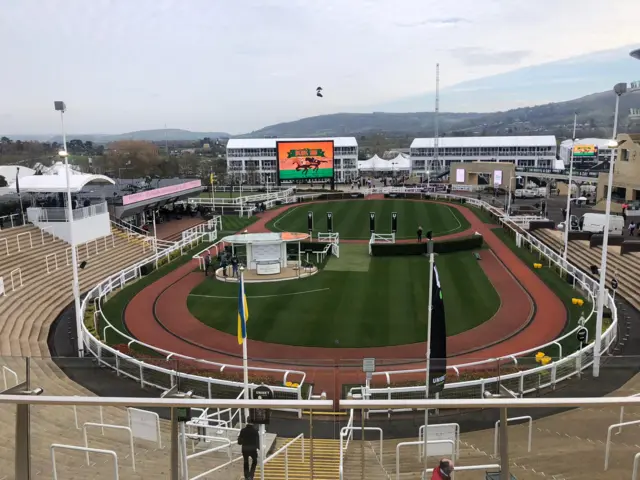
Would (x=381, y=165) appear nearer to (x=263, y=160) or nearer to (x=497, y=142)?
(x=497, y=142)

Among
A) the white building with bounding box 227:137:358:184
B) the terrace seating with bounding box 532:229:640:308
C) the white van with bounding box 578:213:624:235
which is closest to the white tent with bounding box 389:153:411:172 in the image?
the white building with bounding box 227:137:358:184

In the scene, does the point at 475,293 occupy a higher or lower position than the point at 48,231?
lower

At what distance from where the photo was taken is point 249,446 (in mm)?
4684

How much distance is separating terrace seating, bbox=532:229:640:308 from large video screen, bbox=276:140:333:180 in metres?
34.0

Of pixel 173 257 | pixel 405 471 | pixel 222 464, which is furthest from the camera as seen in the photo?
pixel 173 257

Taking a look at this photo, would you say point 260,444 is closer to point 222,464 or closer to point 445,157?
point 222,464

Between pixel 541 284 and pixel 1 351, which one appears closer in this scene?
pixel 1 351

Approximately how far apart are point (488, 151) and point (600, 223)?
6761 cm

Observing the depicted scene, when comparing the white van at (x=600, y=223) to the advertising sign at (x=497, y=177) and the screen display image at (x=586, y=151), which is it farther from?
the screen display image at (x=586, y=151)

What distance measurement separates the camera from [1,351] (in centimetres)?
1620

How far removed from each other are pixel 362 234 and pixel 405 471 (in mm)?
36678

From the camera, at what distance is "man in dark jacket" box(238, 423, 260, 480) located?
463 centimetres

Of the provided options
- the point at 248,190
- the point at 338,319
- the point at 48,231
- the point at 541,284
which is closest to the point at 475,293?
the point at 541,284

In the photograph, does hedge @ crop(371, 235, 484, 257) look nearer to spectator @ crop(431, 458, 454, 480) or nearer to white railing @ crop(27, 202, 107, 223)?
white railing @ crop(27, 202, 107, 223)
